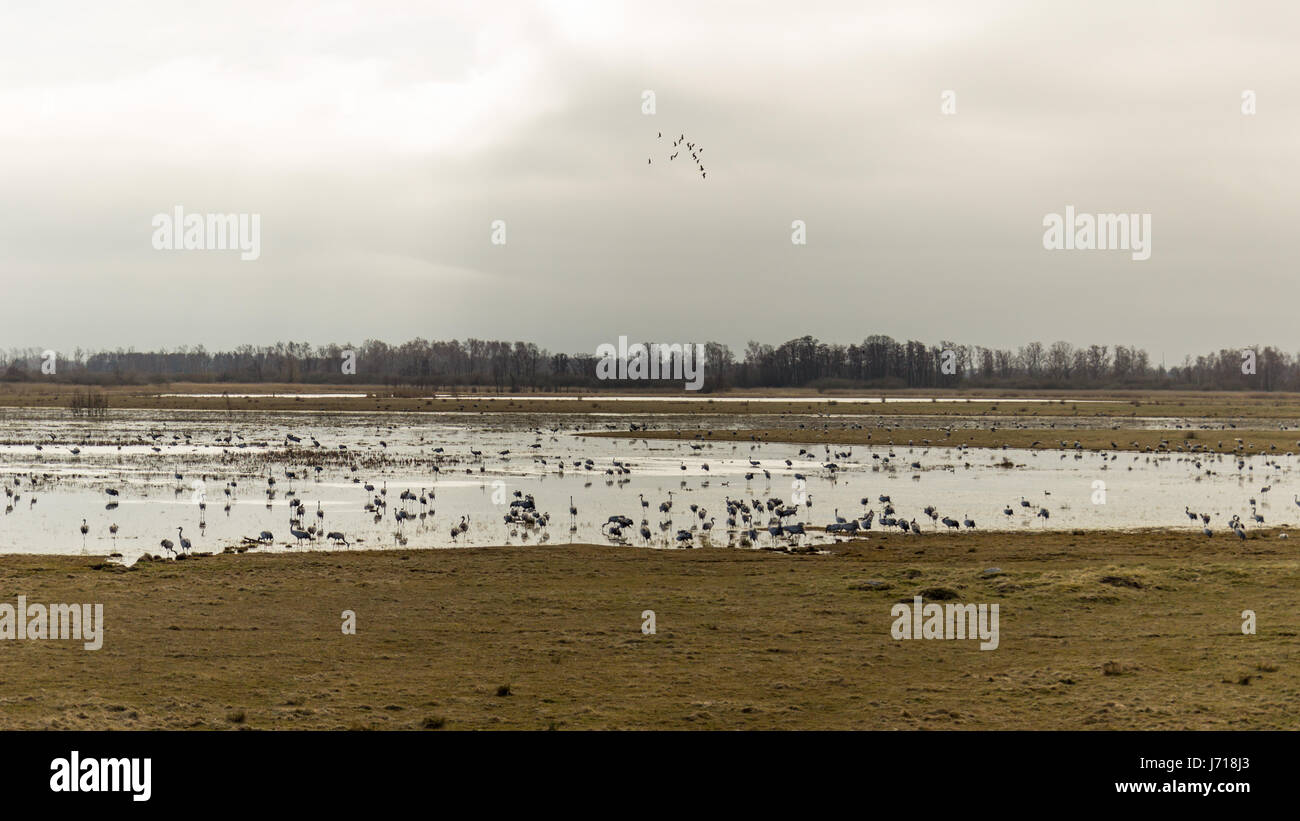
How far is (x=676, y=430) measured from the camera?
71.6 meters

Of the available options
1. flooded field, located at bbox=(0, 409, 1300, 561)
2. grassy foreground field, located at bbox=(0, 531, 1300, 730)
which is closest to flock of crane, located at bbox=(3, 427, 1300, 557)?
flooded field, located at bbox=(0, 409, 1300, 561)

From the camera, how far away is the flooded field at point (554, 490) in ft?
90.4

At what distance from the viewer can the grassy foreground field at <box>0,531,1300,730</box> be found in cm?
1234

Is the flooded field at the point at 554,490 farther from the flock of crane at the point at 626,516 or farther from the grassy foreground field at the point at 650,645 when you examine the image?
the grassy foreground field at the point at 650,645

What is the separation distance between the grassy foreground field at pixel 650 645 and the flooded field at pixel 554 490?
365cm

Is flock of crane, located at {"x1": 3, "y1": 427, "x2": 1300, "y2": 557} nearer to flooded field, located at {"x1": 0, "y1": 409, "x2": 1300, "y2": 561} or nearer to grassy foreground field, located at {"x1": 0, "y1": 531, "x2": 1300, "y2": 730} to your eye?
flooded field, located at {"x1": 0, "y1": 409, "x2": 1300, "y2": 561}

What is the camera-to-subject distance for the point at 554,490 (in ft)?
121

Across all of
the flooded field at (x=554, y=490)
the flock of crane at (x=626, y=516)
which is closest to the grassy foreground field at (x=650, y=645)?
the flock of crane at (x=626, y=516)

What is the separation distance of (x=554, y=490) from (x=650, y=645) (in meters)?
21.4

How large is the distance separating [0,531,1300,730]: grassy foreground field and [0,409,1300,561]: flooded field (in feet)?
12.0
